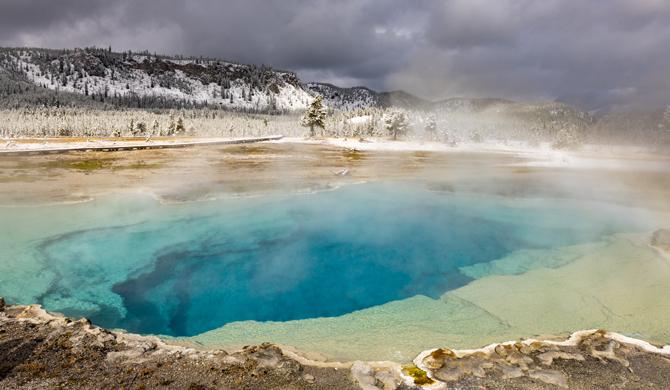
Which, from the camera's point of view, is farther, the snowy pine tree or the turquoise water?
A: the snowy pine tree

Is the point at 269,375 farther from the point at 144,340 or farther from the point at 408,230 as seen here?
the point at 408,230

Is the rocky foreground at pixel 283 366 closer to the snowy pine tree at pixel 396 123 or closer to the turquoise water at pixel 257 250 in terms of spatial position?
the turquoise water at pixel 257 250

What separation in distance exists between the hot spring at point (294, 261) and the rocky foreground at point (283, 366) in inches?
→ 49.9

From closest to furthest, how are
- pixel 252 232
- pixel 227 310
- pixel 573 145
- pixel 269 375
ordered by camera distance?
pixel 269 375 < pixel 227 310 < pixel 252 232 < pixel 573 145

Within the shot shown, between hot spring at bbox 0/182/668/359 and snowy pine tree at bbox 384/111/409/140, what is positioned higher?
snowy pine tree at bbox 384/111/409/140

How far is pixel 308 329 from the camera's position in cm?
1010

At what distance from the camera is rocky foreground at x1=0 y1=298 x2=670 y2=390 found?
22.8ft

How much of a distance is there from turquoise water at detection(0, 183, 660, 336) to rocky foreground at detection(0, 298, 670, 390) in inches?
86.7

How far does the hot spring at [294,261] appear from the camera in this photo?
34.3 ft

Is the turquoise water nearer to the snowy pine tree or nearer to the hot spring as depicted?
the hot spring

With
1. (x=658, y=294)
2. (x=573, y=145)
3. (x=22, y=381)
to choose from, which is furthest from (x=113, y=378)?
(x=573, y=145)

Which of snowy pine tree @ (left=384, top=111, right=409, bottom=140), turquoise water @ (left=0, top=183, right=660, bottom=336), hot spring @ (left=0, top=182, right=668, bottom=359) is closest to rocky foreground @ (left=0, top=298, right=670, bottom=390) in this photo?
hot spring @ (left=0, top=182, right=668, bottom=359)

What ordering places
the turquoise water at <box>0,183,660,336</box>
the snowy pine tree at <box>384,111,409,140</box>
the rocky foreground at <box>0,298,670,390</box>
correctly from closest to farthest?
the rocky foreground at <box>0,298,670,390</box> < the turquoise water at <box>0,183,660,336</box> < the snowy pine tree at <box>384,111,409,140</box>

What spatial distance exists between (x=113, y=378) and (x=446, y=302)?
8.73m
